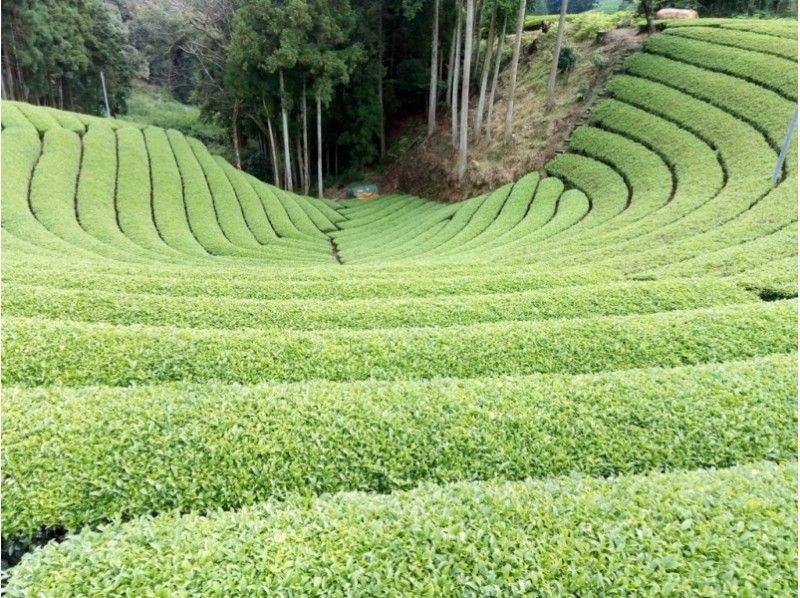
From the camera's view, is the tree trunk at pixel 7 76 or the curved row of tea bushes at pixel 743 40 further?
the tree trunk at pixel 7 76

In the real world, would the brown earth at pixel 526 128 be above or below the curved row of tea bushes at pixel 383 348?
above

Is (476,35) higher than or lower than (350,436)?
higher

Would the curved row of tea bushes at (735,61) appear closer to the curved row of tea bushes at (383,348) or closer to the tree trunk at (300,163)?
the curved row of tea bushes at (383,348)

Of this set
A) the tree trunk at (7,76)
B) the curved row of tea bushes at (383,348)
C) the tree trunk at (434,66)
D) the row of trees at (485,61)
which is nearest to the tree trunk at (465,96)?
the row of trees at (485,61)

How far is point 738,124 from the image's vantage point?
21016 mm

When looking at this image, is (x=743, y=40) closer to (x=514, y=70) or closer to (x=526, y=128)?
(x=526, y=128)

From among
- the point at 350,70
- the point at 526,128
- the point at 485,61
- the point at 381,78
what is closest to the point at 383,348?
the point at 526,128

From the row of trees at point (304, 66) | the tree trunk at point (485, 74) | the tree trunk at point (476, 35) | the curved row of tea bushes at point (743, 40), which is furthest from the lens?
the tree trunk at point (476, 35)

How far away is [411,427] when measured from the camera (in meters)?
5.25

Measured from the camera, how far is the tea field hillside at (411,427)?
11.8ft

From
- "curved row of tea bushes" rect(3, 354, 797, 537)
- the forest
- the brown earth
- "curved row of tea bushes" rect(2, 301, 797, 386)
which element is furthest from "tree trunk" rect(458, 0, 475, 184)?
"curved row of tea bushes" rect(3, 354, 797, 537)

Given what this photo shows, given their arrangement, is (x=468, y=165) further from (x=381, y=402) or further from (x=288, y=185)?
(x=381, y=402)

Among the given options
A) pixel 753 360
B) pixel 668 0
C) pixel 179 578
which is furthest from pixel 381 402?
pixel 668 0

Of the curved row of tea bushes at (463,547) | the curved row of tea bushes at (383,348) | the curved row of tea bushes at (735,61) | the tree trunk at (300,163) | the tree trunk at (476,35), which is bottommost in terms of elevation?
the curved row of tea bushes at (463,547)
